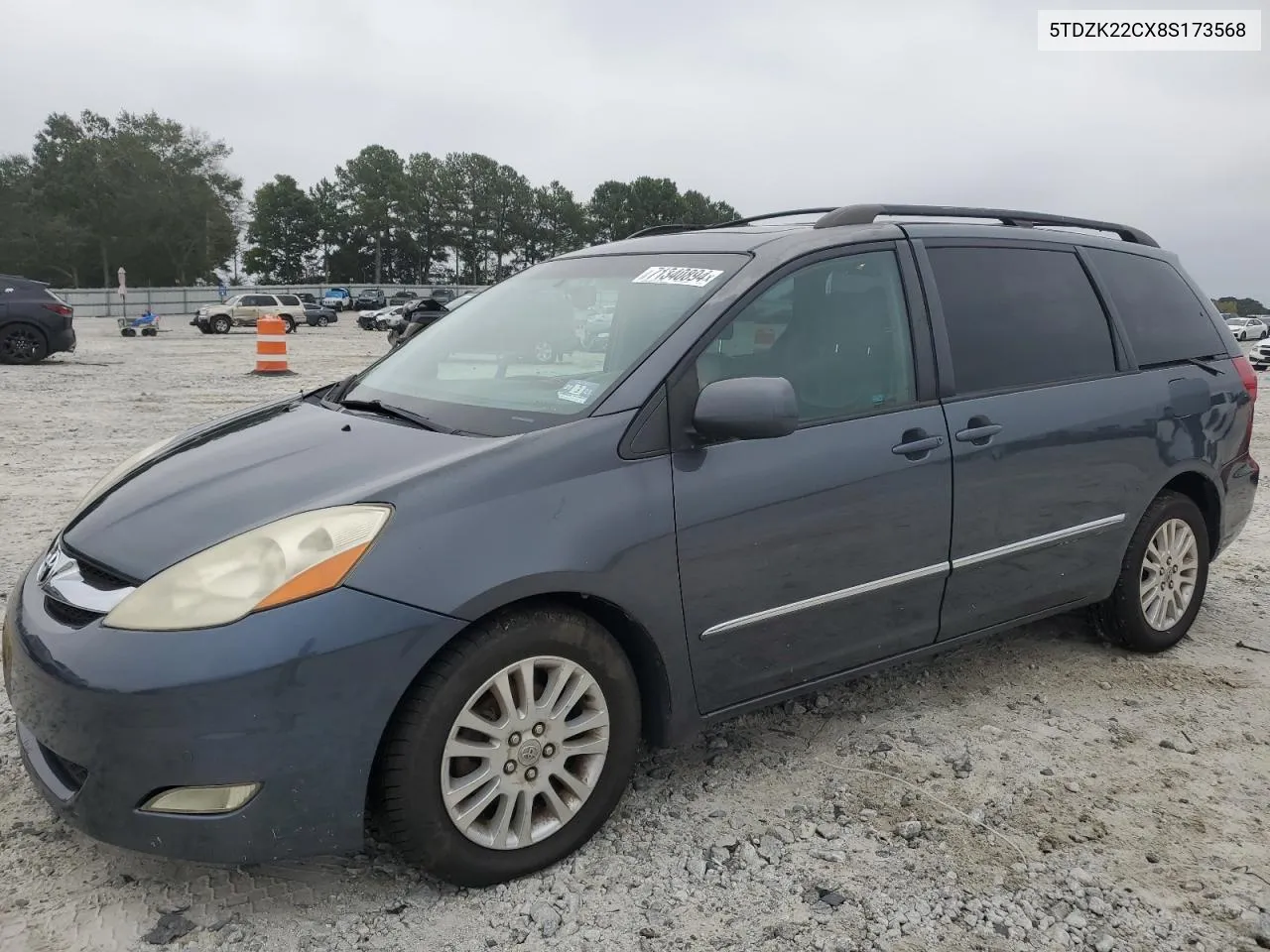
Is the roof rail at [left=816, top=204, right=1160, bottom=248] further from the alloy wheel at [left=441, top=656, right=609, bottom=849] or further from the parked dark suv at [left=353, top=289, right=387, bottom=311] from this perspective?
the parked dark suv at [left=353, top=289, right=387, bottom=311]

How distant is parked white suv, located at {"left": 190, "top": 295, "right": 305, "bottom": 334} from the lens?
38.7 meters

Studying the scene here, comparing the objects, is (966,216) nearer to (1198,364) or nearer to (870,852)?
(1198,364)

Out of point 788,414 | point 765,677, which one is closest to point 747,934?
point 765,677

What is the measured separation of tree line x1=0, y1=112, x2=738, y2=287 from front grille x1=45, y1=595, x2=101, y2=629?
88.3 metres

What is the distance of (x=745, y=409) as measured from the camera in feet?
8.92

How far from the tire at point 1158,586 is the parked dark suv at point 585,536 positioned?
27 mm

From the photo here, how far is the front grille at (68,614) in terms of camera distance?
2361 mm

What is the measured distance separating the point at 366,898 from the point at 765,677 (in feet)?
4.13

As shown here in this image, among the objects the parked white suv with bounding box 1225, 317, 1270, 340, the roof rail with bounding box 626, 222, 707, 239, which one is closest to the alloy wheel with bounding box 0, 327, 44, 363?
the roof rail with bounding box 626, 222, 707, 239

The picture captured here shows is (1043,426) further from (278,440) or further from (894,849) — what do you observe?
(278,440)

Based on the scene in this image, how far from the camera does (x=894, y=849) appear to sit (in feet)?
9.14

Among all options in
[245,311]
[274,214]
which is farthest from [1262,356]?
[274,214]

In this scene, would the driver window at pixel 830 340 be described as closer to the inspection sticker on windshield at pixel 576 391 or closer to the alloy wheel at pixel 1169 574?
the inspection sticker on windshield at pixel 576 391

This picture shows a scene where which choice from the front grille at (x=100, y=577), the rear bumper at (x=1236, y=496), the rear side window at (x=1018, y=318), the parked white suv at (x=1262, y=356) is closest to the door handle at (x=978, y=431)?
the rear side window at (x=1018, y=318)
